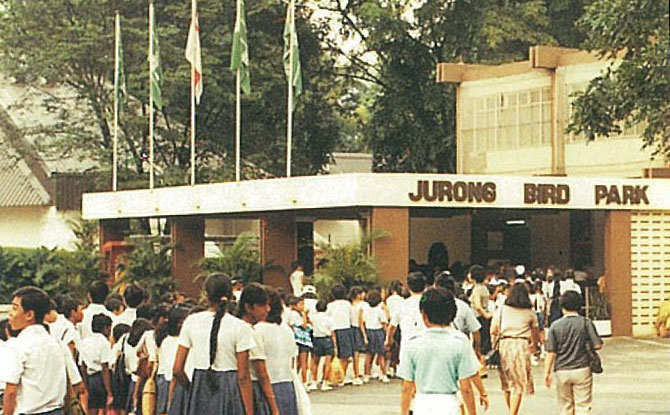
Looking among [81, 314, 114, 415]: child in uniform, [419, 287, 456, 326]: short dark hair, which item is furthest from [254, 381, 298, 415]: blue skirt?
[81, 314, 114, 415]: child in uniform

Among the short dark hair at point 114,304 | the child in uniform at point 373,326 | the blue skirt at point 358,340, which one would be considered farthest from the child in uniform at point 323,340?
the short dark hair at point 114,304

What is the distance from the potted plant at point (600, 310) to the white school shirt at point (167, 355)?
59.8ft

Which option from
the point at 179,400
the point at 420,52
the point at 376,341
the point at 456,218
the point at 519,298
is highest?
the point at 420,52

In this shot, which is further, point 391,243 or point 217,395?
point 391,243

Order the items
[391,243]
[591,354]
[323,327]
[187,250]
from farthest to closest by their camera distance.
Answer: [187,250] → [391,243] → [323,327] → [591,354]

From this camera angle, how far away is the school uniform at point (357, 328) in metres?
20.9

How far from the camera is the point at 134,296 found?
14.5 m

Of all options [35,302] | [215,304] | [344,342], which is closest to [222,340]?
[215,304]

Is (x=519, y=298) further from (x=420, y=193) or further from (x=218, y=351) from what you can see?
(x=420, y=193)

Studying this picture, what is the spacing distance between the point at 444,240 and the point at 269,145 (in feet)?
28.8

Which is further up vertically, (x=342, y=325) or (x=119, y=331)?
(x=119, y=331)

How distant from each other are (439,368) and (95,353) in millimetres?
5832

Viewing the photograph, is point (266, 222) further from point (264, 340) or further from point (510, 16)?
point (264, 340)

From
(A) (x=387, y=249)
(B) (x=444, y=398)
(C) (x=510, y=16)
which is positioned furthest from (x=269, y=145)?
(B) (x=444, y=398)
